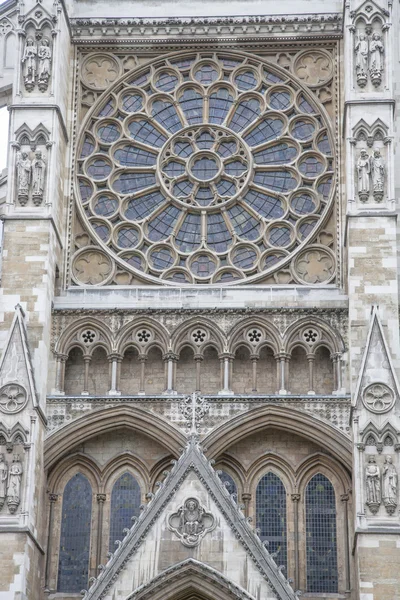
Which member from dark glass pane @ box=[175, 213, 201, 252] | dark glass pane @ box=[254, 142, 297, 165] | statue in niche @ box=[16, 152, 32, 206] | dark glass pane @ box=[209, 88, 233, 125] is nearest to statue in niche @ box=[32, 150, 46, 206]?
statue in niche @ box=[16, 152, 32, 206]

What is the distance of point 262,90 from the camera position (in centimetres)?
3031

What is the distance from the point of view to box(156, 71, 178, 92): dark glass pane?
30.5m

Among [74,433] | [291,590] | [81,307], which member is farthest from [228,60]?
[291,590]

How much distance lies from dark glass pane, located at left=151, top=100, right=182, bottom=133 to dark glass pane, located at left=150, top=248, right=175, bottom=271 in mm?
2628

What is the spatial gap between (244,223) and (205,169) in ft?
4.64

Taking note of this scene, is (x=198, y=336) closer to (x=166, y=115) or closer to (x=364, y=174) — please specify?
(x=364, y=174)

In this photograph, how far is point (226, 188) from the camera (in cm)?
2961

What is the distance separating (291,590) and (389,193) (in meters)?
7.76

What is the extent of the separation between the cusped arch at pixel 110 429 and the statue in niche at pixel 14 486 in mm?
1175

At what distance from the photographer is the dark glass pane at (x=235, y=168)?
29703 mm

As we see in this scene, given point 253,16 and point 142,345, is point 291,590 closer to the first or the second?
point 142,345

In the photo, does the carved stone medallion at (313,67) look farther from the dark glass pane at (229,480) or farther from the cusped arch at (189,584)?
the cusped arch at (189,584)

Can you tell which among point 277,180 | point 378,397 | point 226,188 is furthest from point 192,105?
point 378,397

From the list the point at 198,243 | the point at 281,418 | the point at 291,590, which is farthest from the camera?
the point at 198,243
